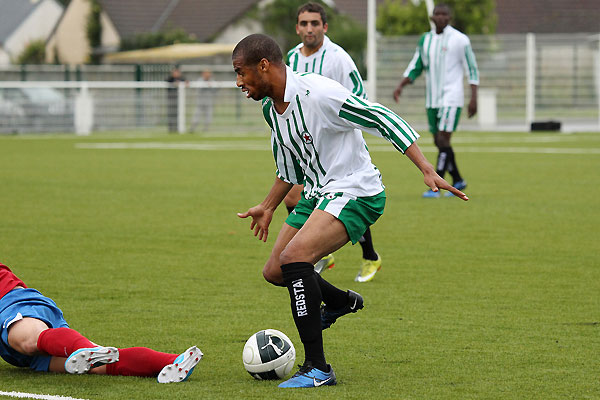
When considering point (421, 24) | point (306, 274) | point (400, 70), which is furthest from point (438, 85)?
point (421, 24)

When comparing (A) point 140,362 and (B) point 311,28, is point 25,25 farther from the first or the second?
(A) point 140,362

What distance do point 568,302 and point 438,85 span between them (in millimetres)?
7875

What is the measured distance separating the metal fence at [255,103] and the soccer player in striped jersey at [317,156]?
1019 inches

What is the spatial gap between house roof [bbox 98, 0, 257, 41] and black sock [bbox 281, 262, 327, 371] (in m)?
54.9

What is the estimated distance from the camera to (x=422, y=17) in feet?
147

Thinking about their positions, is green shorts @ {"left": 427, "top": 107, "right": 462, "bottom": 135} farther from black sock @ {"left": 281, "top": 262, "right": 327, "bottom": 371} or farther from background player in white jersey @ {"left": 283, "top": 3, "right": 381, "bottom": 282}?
black sock @ {"left": 281, "top": 262, "right": 327, "bottom": 371}

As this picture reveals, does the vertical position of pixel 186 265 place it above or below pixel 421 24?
below

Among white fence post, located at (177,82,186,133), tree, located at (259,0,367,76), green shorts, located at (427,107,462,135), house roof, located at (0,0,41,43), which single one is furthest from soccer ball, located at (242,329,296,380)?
house roof, located at (0,0,41,43)

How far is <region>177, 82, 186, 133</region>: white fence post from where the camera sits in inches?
1218

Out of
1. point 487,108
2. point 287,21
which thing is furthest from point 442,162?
point 287,21

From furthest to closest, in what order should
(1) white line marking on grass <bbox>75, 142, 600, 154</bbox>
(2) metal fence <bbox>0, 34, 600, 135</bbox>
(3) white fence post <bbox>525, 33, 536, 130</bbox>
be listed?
(3) white fence post <bbox>525, 33, 536, 130</bbox> < (2) metal fence <bbox>0, 34, 600, 135</bbox> < (1) white line marking on grass <bbox>75, 142, 600, 154</bbox>

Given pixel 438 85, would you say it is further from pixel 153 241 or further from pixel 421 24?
pixel 421 24

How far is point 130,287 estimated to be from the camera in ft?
25.5

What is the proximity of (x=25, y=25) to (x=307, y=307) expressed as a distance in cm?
6834
